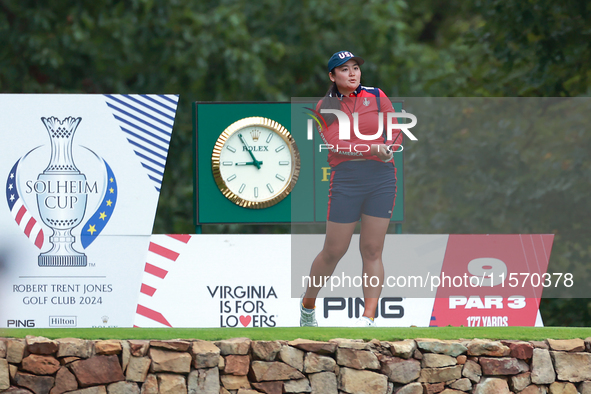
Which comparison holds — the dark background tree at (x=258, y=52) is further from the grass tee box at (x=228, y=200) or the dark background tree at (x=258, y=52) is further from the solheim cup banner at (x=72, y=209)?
the solheim cup banner at (x=72, y=209)

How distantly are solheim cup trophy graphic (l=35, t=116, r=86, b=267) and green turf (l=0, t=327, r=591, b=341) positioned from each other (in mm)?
614

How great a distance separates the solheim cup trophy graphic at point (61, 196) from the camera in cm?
685

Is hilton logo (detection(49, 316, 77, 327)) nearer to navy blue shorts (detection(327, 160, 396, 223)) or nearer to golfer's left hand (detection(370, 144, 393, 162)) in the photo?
navy blue shorts (detection(327, 160, 396, 223))

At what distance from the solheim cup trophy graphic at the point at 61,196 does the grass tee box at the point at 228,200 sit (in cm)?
102

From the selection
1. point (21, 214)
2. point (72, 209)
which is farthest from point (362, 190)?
point (21, 214)

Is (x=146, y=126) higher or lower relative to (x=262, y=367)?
higher

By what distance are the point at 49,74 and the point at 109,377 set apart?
9436 millimetres

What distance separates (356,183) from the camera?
6723mm

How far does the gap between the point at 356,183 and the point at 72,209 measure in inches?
93.1

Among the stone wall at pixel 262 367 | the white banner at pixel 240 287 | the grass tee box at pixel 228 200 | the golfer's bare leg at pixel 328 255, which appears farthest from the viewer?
the grass tee box at pixel 228 200

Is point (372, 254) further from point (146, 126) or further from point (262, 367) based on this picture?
point (146, 126)

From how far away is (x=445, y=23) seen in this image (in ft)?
63.2

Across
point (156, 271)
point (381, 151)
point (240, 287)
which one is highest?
point (381, 151)

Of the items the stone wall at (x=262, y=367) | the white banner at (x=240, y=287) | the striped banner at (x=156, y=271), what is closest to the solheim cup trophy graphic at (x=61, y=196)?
the striped banner at (x=156, y=271)
